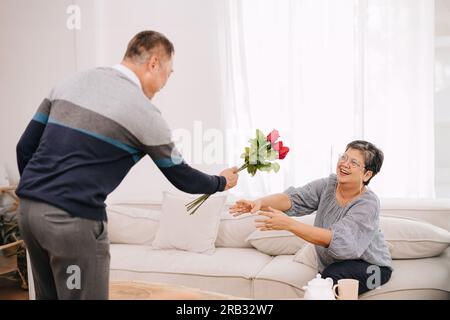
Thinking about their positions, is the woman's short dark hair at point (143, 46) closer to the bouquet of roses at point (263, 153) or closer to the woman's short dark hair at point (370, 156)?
the bouquet of roses at point (263, 153)

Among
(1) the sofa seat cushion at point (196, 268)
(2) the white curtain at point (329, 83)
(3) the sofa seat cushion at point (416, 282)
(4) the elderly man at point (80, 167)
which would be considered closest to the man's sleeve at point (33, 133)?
(4) the elderly man at point (80, 167)

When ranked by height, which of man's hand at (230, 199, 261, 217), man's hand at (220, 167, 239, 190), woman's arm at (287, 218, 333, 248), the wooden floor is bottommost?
the wooden floor


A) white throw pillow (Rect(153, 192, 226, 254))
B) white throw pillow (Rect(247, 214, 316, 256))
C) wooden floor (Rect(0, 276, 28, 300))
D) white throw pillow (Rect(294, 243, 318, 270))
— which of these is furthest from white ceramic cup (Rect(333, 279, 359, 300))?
wooden floor (Rect(0, 276, 28, 300))

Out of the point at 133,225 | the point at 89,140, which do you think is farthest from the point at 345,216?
the point at 133,225

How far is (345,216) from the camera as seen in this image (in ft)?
7.48

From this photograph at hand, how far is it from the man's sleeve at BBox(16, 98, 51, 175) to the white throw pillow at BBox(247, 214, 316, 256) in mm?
1570

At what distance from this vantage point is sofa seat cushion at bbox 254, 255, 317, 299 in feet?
8.36

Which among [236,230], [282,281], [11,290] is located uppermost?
[236,230]

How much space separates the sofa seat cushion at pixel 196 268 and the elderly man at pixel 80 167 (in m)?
1.15

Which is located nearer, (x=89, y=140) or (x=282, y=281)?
(x=89, y=140)

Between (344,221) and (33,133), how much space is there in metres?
1.18

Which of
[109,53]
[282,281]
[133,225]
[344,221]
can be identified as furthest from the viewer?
[109,53]

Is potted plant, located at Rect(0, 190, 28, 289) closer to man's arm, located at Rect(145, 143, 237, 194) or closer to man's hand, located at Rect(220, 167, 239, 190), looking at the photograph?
man's hand, located at Rect(220, 167, 239, 190)

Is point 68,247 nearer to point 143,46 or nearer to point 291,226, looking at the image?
point 143,46
